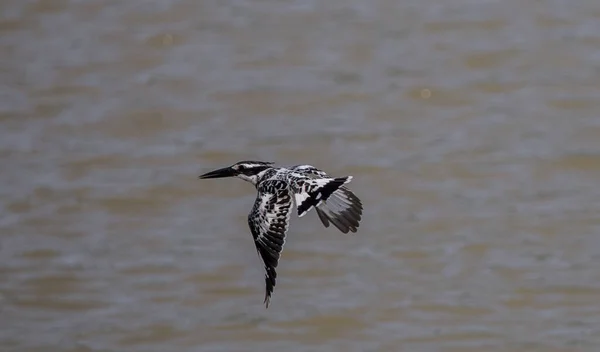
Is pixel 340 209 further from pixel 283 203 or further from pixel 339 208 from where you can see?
pixel 283 203

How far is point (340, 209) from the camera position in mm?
5836

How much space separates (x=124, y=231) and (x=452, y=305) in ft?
9.08

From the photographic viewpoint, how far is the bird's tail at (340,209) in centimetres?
578

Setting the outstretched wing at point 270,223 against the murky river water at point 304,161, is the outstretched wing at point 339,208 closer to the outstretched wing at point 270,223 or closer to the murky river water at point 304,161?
the outstretched wing at point 270,223

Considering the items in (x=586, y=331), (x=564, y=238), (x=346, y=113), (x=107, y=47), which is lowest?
(x=586, y=331)

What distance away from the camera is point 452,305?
7.97 metres

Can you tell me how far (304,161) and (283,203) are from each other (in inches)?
166

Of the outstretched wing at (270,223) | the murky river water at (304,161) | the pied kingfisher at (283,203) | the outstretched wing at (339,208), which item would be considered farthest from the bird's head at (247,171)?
the murky river water at (304,161)

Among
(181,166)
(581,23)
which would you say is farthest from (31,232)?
(581,23)

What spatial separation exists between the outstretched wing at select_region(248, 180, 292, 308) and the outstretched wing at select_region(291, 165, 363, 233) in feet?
0.76

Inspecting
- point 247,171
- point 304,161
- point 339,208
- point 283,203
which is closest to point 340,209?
point 339,208

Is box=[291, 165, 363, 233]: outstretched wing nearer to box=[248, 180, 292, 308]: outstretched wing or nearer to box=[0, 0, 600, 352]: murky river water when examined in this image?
box=[248, 180, 292, 308]: outstretched wing

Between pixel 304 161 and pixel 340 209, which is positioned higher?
pixel 304 161

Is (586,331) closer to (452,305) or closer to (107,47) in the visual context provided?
(452,305)
